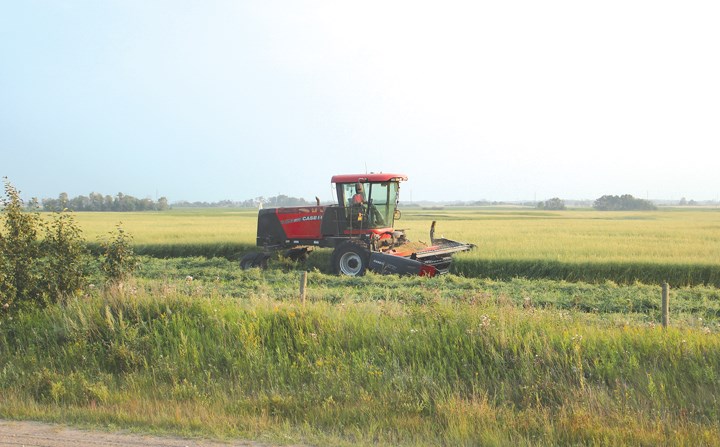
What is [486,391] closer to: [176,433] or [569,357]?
[569,357]

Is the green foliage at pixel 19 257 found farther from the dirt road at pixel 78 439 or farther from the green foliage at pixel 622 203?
the green foliage at pixel 622 203

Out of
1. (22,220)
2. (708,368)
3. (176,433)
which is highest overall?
(22,220)

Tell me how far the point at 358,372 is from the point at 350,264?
11236mm

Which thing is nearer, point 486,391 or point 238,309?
point 486,391

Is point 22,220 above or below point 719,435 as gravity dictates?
above

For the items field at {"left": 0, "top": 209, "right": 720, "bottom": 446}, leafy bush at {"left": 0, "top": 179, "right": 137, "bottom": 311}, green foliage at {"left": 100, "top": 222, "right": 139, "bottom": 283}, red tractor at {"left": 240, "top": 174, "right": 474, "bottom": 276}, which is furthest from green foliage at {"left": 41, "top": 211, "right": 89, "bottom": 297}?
red tractor at {"left": 240, "top": 174, "right": 474, "bottom": 276}

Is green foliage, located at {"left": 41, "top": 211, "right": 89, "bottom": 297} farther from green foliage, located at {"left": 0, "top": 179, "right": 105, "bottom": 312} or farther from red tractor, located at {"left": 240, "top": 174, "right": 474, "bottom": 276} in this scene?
red tractor, located at {"left": 240, "top": 174, "right": 474, "bottom": 276}

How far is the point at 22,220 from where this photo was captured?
1008 centimetres

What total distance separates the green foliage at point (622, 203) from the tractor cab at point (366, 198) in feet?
330

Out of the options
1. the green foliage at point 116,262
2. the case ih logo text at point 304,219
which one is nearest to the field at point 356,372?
the green foliage at point 116,262

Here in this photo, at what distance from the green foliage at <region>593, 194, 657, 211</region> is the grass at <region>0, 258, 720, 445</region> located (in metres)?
111

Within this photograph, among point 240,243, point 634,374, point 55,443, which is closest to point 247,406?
point 55,443

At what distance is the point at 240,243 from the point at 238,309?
16705mm

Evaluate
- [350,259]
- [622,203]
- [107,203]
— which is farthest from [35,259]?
[622,203]
